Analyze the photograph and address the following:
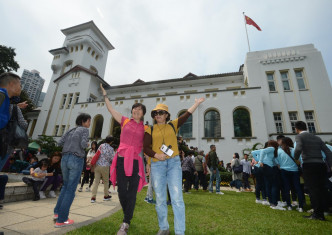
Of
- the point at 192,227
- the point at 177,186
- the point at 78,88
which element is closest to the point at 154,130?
the point at 177,186

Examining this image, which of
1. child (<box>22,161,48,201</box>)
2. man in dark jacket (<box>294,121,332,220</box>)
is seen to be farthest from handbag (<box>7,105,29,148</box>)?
man in dark jacket (<box>294,121,332,220</box>)

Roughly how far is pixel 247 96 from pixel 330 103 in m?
7.47

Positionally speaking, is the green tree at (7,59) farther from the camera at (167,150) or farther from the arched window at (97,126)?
the camera at (167,150)

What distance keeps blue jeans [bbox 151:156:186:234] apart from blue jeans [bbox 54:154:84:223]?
1.50 metres

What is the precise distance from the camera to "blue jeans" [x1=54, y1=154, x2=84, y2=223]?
2807 mm

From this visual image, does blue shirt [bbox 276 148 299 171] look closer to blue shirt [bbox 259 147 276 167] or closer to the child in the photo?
blue shirt [bbox 259 147 276 167]

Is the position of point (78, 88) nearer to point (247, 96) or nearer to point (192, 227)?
point (247, 96)

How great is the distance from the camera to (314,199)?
3705 mm

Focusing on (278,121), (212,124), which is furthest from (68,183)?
(278,121)

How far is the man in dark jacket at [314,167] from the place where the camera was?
3.67m

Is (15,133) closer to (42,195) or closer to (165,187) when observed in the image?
(165,187)

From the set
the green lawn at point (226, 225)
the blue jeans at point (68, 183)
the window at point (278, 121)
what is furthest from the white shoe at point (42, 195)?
the window at point (278, 121)

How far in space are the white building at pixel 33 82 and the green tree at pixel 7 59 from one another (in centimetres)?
6773

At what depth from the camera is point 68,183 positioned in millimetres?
2918
